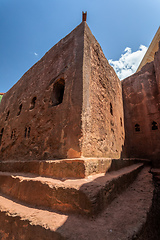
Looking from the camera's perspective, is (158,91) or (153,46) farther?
(153,46)

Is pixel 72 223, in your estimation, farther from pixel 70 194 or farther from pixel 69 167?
pixel 69 167

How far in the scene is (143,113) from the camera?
6.79 metres

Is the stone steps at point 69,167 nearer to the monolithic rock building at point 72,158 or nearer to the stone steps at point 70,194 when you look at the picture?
the monolithic rock building at point 72,158

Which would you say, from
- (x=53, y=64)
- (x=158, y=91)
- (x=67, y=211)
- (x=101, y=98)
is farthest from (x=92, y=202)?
(x=158, y=91)

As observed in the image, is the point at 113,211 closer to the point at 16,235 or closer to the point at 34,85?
the point at 16,235

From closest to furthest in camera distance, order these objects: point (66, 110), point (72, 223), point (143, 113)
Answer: point (72, 223)
point (66, 110)
point (143, 113)

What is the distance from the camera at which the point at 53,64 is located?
14.7 ft

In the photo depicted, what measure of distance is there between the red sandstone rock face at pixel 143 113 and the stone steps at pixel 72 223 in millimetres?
4649

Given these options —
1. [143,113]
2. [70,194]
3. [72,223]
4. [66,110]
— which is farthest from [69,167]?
[143,113]

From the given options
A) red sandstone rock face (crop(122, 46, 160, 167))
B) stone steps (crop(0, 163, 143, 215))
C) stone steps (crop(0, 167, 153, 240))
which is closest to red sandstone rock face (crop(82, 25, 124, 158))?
stone steps (crop(0, 163, 143, 215))

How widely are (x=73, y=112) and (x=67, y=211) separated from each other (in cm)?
185

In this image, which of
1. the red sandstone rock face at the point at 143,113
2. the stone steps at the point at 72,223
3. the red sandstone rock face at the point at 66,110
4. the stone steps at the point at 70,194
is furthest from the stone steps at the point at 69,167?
the red sandstone rock face at the point at 143,113

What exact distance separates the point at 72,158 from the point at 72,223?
124 centimetres

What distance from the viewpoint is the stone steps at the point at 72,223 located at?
1104 mm
